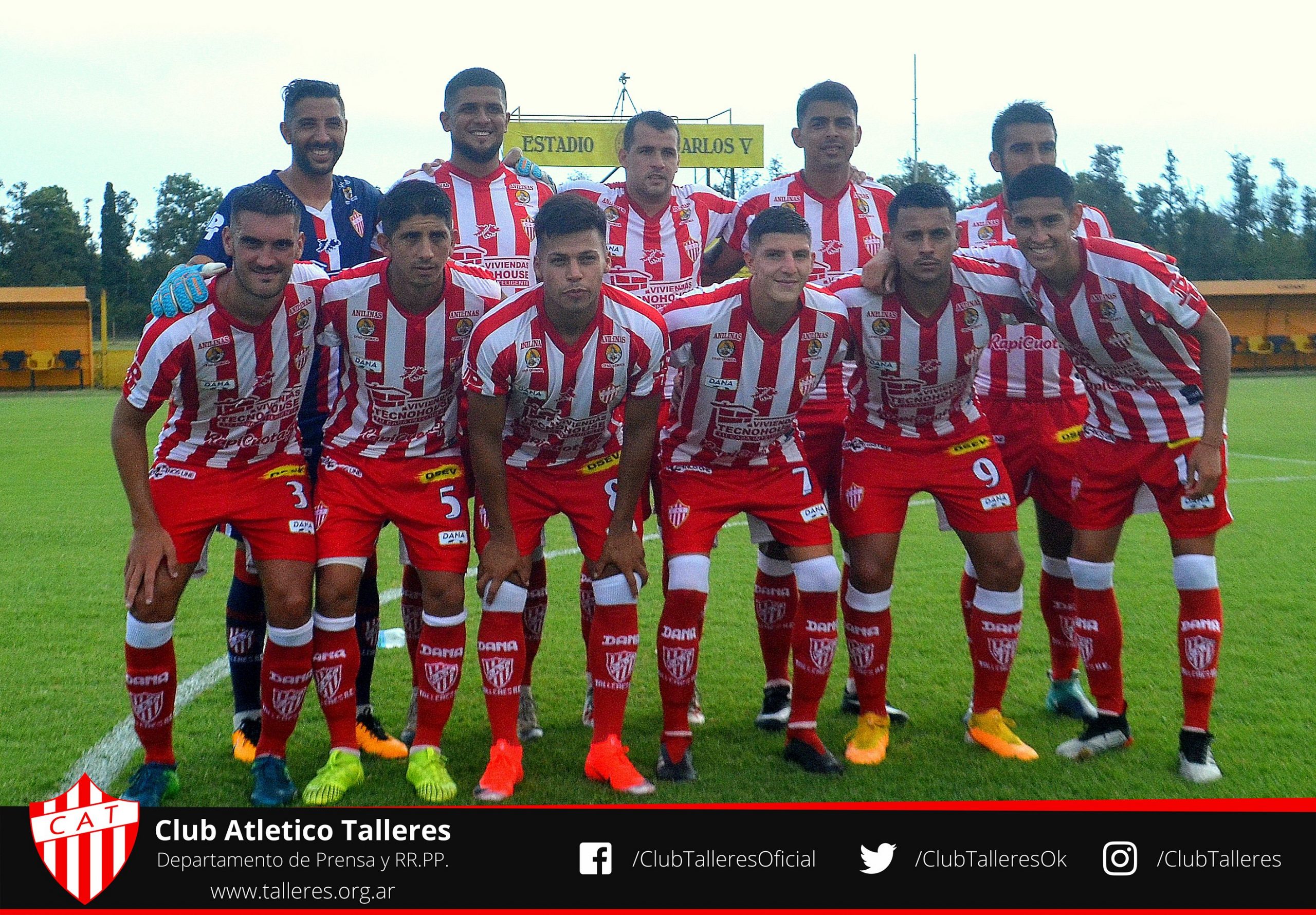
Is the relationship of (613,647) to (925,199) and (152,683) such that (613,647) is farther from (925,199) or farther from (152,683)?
(925,199)

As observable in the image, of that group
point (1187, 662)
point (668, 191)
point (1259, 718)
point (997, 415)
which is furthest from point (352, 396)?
point (1259, 718)

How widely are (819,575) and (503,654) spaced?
3.74ft

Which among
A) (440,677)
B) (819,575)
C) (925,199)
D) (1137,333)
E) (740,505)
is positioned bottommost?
(440,677)

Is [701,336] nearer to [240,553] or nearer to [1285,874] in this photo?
[240,553]

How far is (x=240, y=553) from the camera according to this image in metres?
4.14

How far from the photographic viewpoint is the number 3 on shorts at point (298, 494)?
3.84m

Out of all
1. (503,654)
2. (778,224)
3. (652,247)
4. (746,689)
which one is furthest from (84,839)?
(652,247)

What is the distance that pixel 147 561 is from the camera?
3.56 m

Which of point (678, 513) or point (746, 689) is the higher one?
point (678, 513)

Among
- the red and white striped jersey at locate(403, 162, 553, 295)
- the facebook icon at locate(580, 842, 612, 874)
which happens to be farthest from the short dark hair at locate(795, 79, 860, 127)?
the facebook icon at locate(580, 842, 612, 874)

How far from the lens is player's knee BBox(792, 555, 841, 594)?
3.95 meters

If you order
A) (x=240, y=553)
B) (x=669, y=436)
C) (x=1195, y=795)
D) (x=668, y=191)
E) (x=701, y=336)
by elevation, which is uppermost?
(x=668, y=191)

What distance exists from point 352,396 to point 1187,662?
10.2 ft

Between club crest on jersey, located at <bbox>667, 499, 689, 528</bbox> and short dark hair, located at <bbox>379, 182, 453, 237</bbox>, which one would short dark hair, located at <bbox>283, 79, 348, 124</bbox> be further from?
club crest on jersey, located at <bbox>667, 499, 689, 528</bbox>
